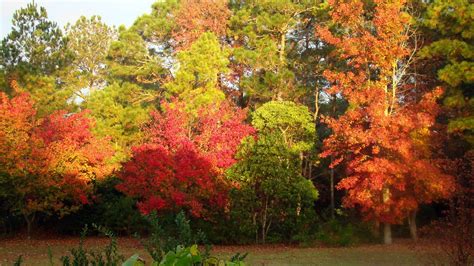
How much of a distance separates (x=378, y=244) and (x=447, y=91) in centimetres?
627

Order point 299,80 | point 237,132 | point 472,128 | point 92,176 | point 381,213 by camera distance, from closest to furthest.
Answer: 1. point 472,128
2. point 381,213
3. point 237,132
4. point 92,176
5. point 299,80

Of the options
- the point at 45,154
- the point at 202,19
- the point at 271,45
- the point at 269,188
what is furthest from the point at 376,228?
the point at 45,154

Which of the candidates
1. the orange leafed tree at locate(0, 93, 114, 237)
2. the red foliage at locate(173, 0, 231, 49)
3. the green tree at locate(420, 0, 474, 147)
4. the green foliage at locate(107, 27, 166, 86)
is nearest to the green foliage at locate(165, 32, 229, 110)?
the orange leafed tree at locate(0, 93, 114, 237)

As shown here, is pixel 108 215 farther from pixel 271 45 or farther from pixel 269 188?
pixel 271 45

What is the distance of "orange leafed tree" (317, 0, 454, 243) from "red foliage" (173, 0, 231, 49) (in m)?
7.24

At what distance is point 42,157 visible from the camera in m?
18.5

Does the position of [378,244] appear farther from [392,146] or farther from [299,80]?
[299,80]

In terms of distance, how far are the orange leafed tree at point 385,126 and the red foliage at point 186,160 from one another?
3.93 m

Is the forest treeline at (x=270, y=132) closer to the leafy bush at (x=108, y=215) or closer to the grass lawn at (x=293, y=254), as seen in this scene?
the leafy bush at (x=108, y=215)

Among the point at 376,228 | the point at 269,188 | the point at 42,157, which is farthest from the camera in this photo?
the point at 376,228

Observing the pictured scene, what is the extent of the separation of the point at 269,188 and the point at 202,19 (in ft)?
35.1

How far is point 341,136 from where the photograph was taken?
17641mm

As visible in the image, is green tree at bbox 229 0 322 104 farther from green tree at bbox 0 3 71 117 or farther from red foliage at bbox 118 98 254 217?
green tree at bbox 0 3 71 117

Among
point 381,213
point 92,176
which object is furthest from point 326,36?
point 92,176
